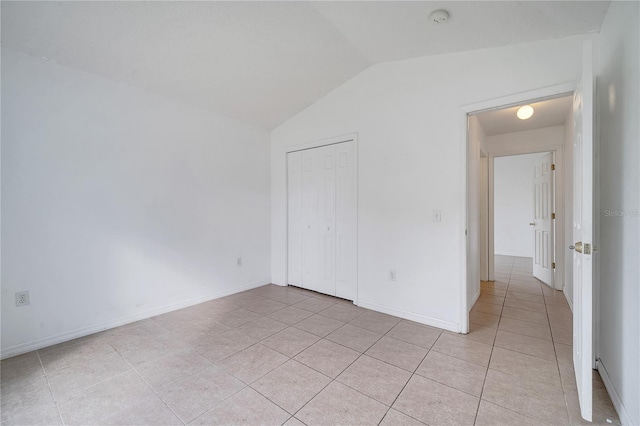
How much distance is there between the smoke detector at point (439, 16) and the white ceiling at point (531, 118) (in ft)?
3.89

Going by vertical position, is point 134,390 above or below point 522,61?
below

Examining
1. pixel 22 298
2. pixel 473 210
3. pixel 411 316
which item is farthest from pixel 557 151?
pixel 22 298

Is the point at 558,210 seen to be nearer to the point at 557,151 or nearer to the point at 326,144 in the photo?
the point at 557,151

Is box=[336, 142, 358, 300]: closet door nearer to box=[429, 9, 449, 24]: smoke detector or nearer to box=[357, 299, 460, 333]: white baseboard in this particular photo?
box=[357, 299, 460, 333]: white baseboard

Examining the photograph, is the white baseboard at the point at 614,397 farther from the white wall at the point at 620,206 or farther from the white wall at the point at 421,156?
the white wall at the point at 421,156

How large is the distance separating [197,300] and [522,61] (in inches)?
161

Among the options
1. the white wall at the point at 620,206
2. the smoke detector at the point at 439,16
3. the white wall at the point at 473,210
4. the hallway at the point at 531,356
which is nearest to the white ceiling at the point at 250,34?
the smoke detector at the point at 439,16

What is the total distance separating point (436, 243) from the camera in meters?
2.74

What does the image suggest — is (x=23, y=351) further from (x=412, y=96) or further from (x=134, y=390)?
(x=412, y=96)

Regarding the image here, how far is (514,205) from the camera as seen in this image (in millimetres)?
6844

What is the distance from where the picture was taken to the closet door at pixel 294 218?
4.04m

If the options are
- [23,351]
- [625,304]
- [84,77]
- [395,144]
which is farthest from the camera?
[395,144]

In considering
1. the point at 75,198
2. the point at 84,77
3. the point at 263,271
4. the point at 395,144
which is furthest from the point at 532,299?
the point at 84,77

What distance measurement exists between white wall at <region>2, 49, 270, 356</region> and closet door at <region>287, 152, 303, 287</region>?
799 mm
